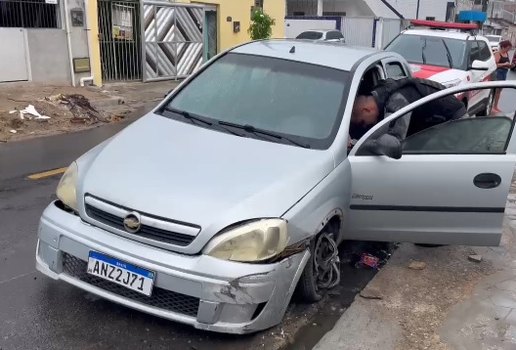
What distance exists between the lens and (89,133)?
8.99 metres

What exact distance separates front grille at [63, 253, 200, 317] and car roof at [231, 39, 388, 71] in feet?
7.36

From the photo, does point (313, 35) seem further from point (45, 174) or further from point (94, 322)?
point (94, 322)

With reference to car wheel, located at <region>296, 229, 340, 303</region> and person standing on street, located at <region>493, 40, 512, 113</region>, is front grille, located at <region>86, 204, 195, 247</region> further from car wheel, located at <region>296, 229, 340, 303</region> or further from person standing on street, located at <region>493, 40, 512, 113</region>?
person standing on street, located at <region>493, 40, 512, 113</region>

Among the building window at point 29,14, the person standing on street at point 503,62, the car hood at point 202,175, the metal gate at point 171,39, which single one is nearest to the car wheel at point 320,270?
the car hood at point 202,175

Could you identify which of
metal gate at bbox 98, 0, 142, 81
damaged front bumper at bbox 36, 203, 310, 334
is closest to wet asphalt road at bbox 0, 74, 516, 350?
damaged front bumper at bbox 36, 203, 310, 334

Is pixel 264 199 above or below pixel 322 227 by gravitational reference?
above

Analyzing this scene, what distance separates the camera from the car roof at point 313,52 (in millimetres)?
4281

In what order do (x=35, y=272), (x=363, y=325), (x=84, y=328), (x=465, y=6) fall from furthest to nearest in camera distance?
(x=465, y=6) < (x=35, y=272) < (x=363, y=325) < (x=84, y=328)

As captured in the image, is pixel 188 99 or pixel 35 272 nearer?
pixel 35 272

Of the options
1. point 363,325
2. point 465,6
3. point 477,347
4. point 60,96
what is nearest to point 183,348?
point 363,325

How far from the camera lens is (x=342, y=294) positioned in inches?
156

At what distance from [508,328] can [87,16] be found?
1165cm

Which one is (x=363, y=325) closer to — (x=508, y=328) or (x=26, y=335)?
(x=508, y=328)

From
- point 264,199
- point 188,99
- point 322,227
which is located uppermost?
point 188,99
